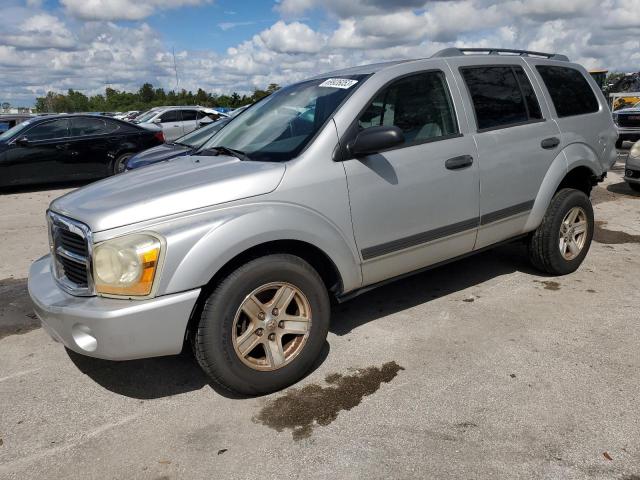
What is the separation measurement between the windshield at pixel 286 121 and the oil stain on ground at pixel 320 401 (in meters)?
1.34

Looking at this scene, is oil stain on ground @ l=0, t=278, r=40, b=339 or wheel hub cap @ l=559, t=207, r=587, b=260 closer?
oil stain on ground @ l=0, t=278, r=40, b=339

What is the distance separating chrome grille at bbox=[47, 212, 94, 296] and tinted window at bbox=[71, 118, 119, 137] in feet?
28.6

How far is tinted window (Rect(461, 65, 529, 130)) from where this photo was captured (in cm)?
398

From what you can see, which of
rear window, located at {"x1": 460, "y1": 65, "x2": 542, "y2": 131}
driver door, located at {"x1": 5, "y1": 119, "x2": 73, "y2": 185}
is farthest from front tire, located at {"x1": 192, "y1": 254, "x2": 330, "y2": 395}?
driver door, located at {"x1": 5, "y1": 119, "x2": 73, "y2": 185}

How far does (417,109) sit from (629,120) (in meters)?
13.9

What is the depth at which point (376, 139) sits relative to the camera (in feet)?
10.4

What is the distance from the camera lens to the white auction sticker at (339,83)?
140 inches

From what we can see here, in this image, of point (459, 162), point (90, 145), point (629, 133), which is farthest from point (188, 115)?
point (459, 162)

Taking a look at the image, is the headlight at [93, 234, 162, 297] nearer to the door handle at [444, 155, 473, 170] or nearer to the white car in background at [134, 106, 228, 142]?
the door handle at [444, 155, 473, 170]

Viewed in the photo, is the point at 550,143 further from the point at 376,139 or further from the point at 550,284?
the point at 376,139

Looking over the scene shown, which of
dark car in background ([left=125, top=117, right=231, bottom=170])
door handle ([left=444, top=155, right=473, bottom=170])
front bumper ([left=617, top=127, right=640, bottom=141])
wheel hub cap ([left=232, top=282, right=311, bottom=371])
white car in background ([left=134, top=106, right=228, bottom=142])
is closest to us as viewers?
wheel hub cap ([left=232, top=282, right=311, bottom=371])

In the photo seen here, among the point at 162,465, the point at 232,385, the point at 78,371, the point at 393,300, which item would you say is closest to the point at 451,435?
the point at 232,385

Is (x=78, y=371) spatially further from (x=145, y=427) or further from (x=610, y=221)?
(x=610, y=221)

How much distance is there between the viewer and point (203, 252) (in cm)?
272
